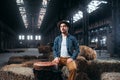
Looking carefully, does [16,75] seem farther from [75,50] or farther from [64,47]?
[75,50]

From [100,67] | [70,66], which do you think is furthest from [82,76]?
[70,66]

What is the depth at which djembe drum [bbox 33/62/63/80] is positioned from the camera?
17.0 ft

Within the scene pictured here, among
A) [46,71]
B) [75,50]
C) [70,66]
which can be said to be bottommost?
[46,71]

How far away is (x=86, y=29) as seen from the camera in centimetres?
1662

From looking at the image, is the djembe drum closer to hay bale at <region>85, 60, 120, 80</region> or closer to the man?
the man

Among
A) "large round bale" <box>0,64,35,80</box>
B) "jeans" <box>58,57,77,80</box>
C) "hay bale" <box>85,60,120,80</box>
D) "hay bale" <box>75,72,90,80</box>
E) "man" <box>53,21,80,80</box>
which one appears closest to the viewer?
"jeans" <box>58,57,77,80</box>

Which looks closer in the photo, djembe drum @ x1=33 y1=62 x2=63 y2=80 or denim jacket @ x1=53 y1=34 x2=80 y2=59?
djembe drum @ x1=33 y1=62 x2=63 y2=80

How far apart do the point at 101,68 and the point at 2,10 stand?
63.9 feet

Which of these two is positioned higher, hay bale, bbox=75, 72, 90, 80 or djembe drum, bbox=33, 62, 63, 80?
djembe drum, bbox=33, 62, 63, 80

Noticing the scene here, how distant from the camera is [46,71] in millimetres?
5246

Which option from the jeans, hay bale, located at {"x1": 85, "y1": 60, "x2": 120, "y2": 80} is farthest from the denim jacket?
hay bale, located at {"x1": 85, "y1": 60, "x2": 120, "y2": 80}

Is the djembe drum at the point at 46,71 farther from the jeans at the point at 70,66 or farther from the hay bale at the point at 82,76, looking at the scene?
the hay bale at the point at 82,76

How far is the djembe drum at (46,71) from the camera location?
5.17m

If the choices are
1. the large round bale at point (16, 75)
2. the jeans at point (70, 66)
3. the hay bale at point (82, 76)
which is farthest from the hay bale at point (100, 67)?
the jeans at point (70, 66)
